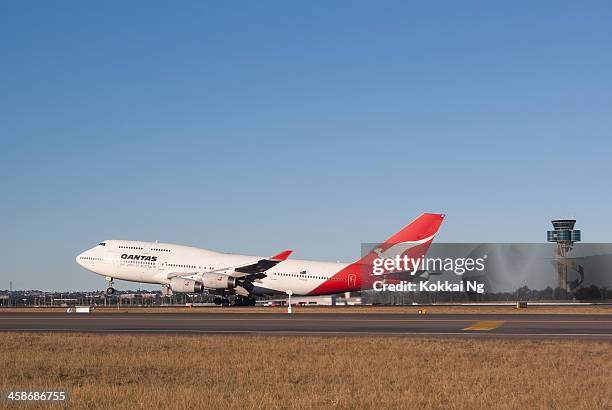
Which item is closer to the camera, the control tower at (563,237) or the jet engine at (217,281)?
the jet engine at (217,281)

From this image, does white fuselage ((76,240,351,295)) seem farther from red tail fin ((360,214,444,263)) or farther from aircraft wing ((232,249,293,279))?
red tail fin ((360,214,444,263))

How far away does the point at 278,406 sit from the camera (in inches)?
575

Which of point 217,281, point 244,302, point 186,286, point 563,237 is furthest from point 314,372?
point 563,237

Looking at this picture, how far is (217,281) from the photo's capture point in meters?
70.9

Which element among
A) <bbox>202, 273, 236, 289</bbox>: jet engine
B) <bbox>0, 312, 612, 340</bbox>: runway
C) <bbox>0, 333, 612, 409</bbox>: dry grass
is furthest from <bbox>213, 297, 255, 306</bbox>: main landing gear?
<bbox>0, 333, 612, 409</bbox>: dry grass

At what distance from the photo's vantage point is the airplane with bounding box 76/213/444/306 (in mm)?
72750

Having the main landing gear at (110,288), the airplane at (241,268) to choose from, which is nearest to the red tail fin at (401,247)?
the airplane at (241,268)

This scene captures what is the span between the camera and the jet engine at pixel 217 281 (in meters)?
70.8

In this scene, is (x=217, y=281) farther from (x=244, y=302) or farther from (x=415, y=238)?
(x=415, y=238)

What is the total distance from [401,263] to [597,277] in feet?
195

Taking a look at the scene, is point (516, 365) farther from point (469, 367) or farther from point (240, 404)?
point (240, 404)

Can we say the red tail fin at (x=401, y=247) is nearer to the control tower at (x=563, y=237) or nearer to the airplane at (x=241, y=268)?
the airplane at (x=241, y=268)

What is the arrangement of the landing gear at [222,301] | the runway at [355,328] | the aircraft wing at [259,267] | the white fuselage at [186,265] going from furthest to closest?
the white fuselage at [186,265] < the landing gear at [222,301] < the aircraft wing at [259,267] < the runway at [355,328]

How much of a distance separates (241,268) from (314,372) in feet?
173
